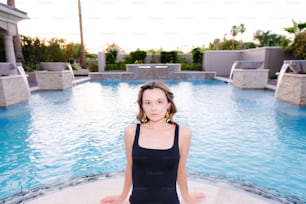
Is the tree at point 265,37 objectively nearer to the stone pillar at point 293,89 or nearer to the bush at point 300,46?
the bush at point 300,46

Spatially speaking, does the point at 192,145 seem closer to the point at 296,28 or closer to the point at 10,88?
the point at 10,88

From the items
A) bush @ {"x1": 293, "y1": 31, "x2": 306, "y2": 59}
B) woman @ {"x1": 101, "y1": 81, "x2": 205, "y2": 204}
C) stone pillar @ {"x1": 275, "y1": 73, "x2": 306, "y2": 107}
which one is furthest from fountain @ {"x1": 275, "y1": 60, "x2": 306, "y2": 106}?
woman @ {"x1": 101, "y1": 81, "x2": 205, "y2": 204}

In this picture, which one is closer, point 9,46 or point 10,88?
point 10,88

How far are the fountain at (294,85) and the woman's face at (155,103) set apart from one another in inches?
321

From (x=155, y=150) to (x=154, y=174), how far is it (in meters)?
0.15

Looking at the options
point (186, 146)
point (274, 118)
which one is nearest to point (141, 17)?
point (274, 118)

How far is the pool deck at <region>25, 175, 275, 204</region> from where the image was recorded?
240 centimetres

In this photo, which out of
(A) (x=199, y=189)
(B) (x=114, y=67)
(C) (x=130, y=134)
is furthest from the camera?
(B) (x=114, y=67)

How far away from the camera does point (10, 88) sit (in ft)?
28.6

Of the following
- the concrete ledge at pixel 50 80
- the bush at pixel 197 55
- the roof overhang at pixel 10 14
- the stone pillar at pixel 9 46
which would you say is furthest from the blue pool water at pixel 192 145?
the bush at pixel 197 55

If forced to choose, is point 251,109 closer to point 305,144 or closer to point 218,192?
point 305,144

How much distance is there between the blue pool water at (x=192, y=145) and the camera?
3676 mm

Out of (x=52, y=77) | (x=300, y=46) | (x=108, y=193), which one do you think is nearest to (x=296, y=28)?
(x=300, y=46)

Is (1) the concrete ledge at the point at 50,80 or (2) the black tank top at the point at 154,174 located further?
(1) the concrete ledge at the point at 50,80
